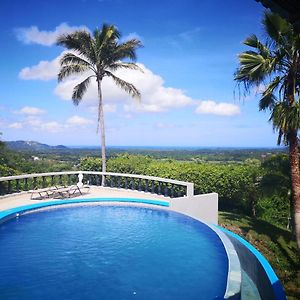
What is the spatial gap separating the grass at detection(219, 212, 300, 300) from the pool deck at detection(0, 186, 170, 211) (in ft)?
12.9

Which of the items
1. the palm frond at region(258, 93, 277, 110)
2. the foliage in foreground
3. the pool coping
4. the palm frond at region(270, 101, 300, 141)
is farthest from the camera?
the foliage in foreground

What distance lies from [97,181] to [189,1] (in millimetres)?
12037

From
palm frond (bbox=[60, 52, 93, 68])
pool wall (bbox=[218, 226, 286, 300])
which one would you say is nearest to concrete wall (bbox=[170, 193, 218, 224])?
pool wall (bbox=[218, 226, 286, 300])

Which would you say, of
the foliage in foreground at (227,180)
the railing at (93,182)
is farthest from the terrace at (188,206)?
the foliage in foreground at (227,180)

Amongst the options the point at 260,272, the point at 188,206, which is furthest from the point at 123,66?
the point at 260,272

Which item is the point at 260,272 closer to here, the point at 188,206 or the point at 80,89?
the point at 188,206

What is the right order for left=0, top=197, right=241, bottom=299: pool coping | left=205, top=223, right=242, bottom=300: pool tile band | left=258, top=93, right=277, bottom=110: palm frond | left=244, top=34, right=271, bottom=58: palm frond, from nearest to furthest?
left=205, top=223, right=242, bottom=300: pool tile band < left=0, top=197, right=241, bottom=299: pool coping < left=244, top=34, right=271, bottom=58: palm frond < left=258, top=93, right=277, bottom=110: palm frond

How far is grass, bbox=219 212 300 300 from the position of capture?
9.99 m

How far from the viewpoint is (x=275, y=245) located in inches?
509

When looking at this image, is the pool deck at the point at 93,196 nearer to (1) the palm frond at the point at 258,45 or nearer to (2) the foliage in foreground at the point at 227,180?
(2) the foliage in foreground at the point at 227,180

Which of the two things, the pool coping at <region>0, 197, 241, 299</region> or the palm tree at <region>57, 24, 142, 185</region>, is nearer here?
the pool coping at <region>0, 197, 241, 299</region>

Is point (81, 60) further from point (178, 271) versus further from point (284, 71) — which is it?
point (178, 271)

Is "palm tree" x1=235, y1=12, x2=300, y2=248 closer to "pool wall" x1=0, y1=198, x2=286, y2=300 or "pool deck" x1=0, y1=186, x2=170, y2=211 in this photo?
"pool wall" x1=0, y1=198, x2=286, y2=300

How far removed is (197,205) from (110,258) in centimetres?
623
